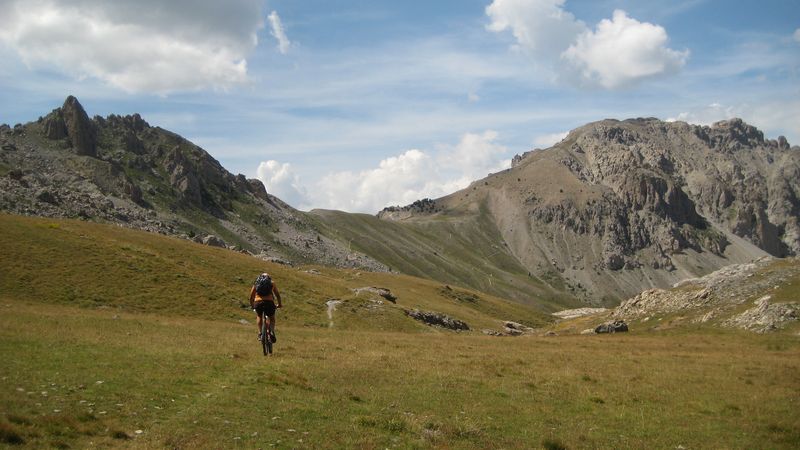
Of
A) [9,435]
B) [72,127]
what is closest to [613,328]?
[9,435]

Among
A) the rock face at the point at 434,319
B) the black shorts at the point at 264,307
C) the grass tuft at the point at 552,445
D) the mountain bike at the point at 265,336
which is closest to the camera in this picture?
the grass tuft at the point at 552,445

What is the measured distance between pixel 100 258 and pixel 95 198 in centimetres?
8981

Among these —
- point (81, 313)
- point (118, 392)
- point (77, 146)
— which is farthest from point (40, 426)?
point (77, 146)

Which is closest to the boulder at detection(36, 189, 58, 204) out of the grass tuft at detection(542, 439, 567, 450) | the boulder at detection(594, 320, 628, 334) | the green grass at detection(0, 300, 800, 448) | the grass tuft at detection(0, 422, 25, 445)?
the green grass at detection(0, 300, 800, 448)

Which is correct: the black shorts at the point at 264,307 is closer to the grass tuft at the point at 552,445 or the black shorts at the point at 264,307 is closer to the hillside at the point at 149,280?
the grass tuft at the point at 552,445

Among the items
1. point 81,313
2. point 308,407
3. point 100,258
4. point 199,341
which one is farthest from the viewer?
point 100,258

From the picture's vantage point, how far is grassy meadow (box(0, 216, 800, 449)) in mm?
15164

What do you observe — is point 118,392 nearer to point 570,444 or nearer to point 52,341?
point 52,341

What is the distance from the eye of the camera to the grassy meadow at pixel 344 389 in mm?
15164

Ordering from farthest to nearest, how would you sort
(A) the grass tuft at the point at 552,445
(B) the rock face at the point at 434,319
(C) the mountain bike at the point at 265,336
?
(B) the rock face at the point at 434,319 < (C) the mountain bike at the point at 265,336 < (A) the grass tuft at the point at 552,445

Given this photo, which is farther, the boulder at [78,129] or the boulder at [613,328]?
the boulder at [78,129]

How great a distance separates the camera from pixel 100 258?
55656mm

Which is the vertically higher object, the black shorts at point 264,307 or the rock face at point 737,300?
the black shorts at point 264,307

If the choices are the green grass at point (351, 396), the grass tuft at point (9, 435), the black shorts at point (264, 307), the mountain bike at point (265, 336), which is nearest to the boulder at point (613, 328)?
the green grass at point (351, 396)
